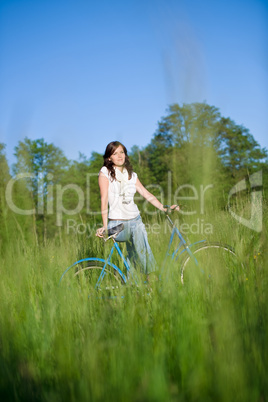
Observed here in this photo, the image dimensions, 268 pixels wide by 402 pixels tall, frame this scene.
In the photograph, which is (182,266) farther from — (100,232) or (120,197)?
(120,197)

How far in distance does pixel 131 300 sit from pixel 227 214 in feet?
6.95

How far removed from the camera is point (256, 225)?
3.38 meters

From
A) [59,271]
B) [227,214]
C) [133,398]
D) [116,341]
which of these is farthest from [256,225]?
[133,398]

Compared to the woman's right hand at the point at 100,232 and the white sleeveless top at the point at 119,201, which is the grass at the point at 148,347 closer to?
the woman's right hand at the point at 100,232

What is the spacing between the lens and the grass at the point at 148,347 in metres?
1.28

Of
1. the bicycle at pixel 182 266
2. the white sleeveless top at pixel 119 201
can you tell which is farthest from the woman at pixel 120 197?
the bicycle at pixel 182 266

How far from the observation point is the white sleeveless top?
3.56 meters

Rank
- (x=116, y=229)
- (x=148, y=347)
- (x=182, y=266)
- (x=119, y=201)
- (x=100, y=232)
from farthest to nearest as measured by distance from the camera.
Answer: (x=119, y=201), (x=116, y=229), (x=100, y=232), (x=182, y=266), (x=148, y=347)

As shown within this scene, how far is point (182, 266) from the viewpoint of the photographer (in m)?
2.92

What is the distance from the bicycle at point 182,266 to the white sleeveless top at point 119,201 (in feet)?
0.81

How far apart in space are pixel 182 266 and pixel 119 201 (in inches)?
42.3

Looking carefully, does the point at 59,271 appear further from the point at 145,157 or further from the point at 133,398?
the point at 145,157

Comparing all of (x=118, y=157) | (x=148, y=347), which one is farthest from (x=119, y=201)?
(x=148, y=347)

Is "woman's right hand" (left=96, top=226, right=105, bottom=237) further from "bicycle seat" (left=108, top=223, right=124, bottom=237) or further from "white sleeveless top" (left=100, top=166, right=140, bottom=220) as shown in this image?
"white sleeveless top" (left=100, top=166, right=140, bottom=220)
